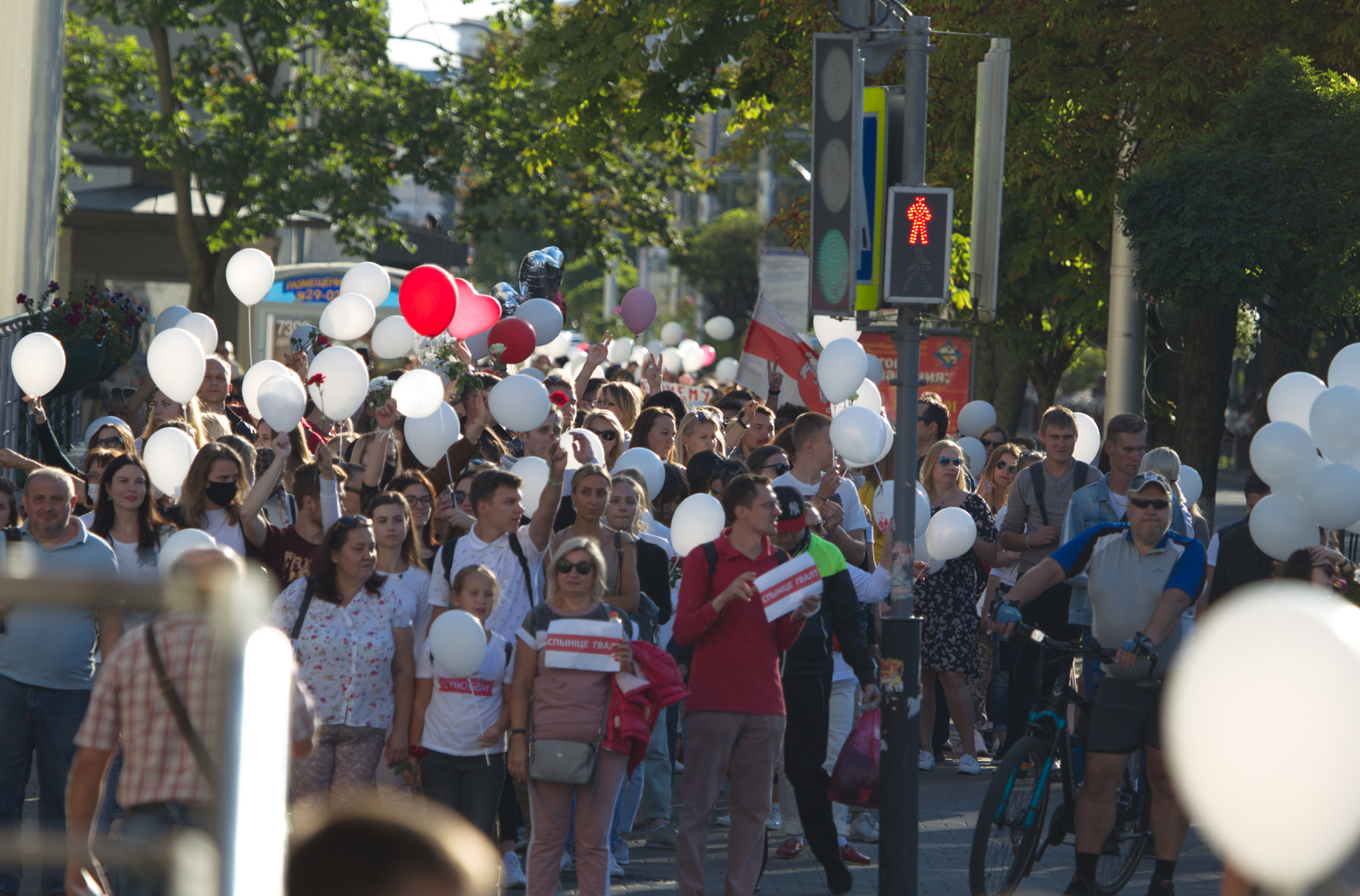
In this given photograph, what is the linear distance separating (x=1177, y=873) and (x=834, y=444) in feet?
8.83

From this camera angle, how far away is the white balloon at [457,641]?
591 cm

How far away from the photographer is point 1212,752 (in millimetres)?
3451

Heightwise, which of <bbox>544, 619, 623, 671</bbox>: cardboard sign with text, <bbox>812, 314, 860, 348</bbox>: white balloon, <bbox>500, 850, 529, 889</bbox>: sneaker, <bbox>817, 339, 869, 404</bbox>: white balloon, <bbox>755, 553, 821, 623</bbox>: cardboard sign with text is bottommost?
<bbox>500, 850, 529, 889</bbox>: sneaker

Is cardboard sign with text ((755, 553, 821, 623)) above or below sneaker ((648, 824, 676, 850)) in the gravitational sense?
above

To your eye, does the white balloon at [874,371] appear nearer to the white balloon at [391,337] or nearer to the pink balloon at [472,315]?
the pink balloon at [472,315]

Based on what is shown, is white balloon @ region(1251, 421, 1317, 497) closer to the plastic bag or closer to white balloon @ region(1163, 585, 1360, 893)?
the plastic bag

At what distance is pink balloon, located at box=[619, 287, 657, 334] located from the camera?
13.8m

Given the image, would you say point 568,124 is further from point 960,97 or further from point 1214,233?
point 1214,233

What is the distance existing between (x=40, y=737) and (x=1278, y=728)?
4.72 m

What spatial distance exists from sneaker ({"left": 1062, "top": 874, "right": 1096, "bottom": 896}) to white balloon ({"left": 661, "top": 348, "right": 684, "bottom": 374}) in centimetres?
1719

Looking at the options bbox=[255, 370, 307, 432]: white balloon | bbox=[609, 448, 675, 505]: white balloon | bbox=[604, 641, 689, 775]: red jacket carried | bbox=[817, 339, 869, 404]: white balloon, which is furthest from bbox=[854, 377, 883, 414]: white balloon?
bbox=[604, 641, 689, 775]: red jacket carried

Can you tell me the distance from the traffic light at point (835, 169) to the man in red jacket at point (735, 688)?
1.03 meters

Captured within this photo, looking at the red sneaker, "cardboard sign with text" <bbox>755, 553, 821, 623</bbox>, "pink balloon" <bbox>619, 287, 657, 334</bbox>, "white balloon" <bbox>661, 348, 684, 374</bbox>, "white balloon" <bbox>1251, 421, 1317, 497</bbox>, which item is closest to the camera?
"cardboard sign with text" <bbox>755, 553, 821, 623</bbox>

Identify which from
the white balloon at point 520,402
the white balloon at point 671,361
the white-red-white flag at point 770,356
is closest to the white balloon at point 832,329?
the white-red-white flag at point 770,356
